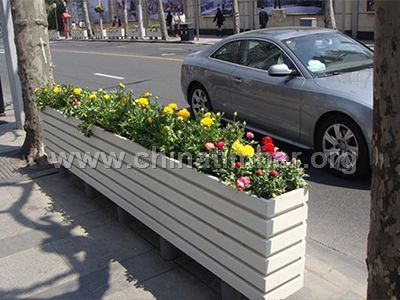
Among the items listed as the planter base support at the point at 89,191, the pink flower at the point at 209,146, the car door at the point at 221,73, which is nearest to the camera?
the pink flower at the point at 209,146

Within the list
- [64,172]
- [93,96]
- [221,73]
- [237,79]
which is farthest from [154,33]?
[93,96]

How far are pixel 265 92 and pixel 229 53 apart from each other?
3.93 feet

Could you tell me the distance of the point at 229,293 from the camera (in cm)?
304

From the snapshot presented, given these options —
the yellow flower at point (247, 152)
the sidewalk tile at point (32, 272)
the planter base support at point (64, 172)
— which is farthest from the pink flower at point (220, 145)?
the planter base support at point (64, 172)

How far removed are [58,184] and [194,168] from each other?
9.42ft

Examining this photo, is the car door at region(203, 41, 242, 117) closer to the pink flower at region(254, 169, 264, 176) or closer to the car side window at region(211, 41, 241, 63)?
the car side window at region(211, 41, 241, 63)

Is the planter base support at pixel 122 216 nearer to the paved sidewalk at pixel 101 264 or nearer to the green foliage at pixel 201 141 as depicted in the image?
the paved sidewalk at pixel 101 264

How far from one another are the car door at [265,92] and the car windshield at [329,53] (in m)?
0.20

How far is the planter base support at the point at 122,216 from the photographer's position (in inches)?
172

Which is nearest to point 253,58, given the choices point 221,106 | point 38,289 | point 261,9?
point 221,106

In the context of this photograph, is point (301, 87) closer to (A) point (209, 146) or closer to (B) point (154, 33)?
(A) point (209, 146)

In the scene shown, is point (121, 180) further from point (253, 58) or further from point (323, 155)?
point (253, 58)

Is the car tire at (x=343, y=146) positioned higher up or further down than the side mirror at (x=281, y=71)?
further down

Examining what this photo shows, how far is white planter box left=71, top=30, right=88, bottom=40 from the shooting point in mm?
51312
